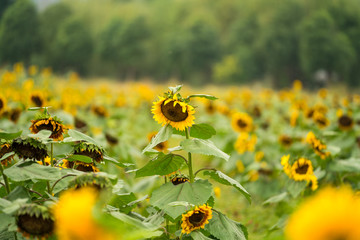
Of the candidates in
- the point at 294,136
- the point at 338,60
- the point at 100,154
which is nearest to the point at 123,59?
the point at 338,60

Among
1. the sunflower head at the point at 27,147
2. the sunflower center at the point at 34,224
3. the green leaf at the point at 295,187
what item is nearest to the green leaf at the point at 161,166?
the sunflower head at the point at 27,147

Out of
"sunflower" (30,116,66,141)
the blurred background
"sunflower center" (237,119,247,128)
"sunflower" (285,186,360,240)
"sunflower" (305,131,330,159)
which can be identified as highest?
the blurred background

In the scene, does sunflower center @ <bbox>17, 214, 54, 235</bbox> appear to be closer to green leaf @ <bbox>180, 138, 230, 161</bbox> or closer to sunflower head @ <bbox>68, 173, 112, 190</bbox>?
sunflower head @ <bbox>68, 173, 112, 190</bbox>

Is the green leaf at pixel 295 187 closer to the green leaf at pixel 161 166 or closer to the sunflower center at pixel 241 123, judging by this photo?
the green leaf at pixel 161 166

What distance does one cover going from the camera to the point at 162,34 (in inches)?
1227

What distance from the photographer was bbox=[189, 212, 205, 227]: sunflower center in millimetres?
1279

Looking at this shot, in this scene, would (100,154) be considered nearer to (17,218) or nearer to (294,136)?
(17,218)

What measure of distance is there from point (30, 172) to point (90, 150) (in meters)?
0.30

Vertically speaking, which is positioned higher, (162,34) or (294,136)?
(162,34)


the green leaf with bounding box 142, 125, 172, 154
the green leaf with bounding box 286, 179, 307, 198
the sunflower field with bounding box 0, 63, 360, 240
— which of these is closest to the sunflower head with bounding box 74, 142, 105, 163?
the sunflower field with bounding box 0, 63, 360, 240

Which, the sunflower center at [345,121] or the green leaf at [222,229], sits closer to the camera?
the green leaf at [222,229]

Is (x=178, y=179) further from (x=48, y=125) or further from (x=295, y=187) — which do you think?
(x=295, y=187)

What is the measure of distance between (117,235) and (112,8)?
28.5 meters

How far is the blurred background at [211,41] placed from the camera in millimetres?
20250
